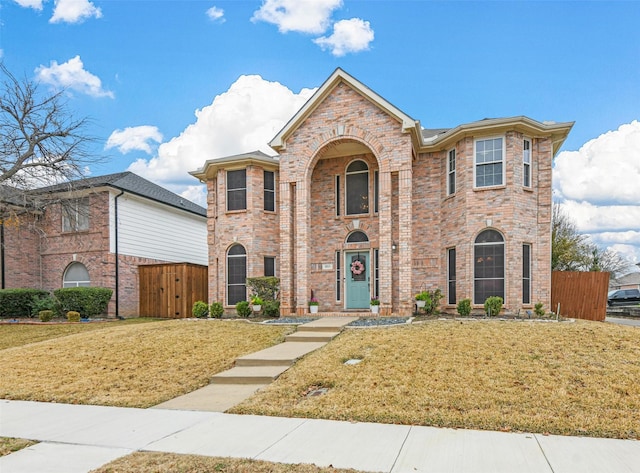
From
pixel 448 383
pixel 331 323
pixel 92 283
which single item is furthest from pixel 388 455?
pixel 92 283

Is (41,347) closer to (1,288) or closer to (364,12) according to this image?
(1,288)

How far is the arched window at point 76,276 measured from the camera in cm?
1866

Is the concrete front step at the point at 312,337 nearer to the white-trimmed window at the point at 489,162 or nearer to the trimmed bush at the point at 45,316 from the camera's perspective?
the white-trimmed window at the point at 489,162

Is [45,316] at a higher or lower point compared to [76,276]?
lower

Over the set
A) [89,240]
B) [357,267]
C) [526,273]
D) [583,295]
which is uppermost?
[89,240]

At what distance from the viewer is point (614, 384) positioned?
19.9ft

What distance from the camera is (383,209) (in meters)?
13.7

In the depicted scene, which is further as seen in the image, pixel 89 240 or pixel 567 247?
pixel 567 247

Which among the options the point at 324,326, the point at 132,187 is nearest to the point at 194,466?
the point at 324,326

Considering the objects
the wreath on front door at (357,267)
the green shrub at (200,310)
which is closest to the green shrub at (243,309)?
the green shrub at (200,310)

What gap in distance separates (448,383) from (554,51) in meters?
10.8

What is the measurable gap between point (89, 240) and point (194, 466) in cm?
1704

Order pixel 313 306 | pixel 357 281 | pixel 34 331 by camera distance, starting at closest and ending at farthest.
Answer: pixel 34 331
pixel 313 306
pixel 357 281

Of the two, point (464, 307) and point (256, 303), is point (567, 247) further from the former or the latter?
point (256, 303)
